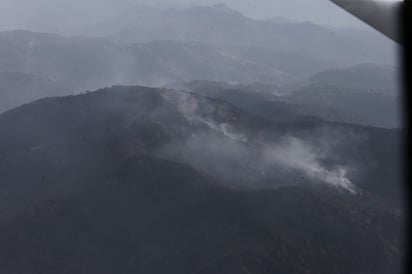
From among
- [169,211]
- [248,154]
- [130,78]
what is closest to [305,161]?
[248,154]

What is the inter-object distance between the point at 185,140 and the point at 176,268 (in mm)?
22943

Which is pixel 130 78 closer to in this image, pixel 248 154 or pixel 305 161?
pixel 248 154

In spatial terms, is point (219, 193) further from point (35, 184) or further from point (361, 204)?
point (35, 184)

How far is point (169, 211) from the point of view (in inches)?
1743

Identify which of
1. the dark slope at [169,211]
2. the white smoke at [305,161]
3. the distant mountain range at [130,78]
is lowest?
the distant mountain range at [130,78]

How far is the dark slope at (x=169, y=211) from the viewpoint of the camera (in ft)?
127

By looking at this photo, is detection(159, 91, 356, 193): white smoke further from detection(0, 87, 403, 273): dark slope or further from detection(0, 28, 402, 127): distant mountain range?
detection(0, 28, 402, 127): distant mountain range

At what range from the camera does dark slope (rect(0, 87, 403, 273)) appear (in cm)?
3878

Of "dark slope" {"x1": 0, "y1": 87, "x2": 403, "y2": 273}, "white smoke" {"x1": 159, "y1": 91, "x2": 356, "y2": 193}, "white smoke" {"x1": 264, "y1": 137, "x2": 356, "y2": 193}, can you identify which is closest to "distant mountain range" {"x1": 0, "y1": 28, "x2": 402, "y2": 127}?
"white smoke" {"x1": 159, "y1": 91, "x2": 356, "y2": 193}

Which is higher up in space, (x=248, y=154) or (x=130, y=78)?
(x=248, y=154)

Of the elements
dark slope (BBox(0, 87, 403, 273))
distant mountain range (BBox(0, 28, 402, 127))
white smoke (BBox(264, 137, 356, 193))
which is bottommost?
distant mountain range (BBox(0, 28, 402, 127))

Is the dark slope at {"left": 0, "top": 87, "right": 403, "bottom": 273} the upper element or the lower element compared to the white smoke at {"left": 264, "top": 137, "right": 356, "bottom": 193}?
upper

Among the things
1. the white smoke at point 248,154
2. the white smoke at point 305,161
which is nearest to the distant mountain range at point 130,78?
the white smoke at point 248,154

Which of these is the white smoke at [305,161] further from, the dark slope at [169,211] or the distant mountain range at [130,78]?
the distant mountain range at [130,78]
